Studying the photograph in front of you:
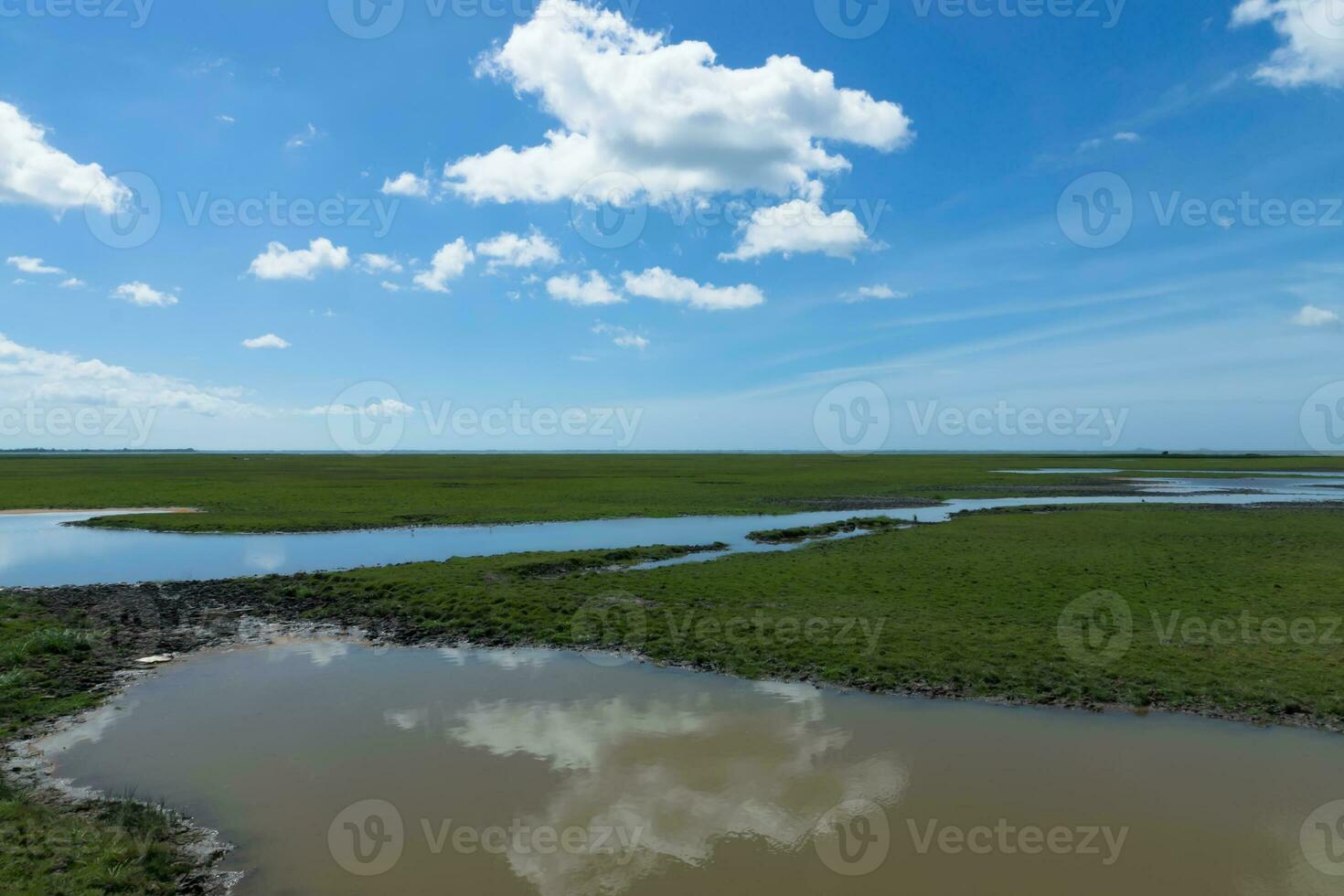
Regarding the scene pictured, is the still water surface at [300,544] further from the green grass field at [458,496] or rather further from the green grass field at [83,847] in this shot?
the green grass field at [83,847]

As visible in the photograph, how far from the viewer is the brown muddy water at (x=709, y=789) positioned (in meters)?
9.64

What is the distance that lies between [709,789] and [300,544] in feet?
121

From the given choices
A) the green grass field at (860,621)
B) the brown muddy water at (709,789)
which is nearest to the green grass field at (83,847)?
the green grass field at (860,621)

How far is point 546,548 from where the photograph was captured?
3772 cm

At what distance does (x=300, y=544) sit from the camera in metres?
40.5

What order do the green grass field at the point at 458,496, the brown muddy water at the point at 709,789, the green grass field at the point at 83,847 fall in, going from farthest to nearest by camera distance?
the green grass field at the point at 458,496
the brown muddy water at the point at 709,789
the green grass field at the point at 83,847

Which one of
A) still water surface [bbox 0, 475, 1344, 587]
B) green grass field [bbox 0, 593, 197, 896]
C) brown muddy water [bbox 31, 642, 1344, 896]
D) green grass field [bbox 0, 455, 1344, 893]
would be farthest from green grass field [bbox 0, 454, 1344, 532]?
green grass field [bbox 0, 593, 197, 896]

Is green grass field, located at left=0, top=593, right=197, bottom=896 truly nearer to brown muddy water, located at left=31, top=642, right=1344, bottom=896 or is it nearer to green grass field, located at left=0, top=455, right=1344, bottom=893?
green grass field, located at left=0, top=455, right=1344, bottom=893

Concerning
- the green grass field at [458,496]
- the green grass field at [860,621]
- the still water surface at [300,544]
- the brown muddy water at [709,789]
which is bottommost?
the brown muddy water at [709,789]

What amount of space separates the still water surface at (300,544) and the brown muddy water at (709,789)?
58.4ft

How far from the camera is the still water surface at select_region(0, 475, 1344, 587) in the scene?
32.1 meters

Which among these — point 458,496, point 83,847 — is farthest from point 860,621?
point 458,496

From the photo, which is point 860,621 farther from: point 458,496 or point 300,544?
point 458,496

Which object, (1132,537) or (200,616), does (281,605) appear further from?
(1132,537)
